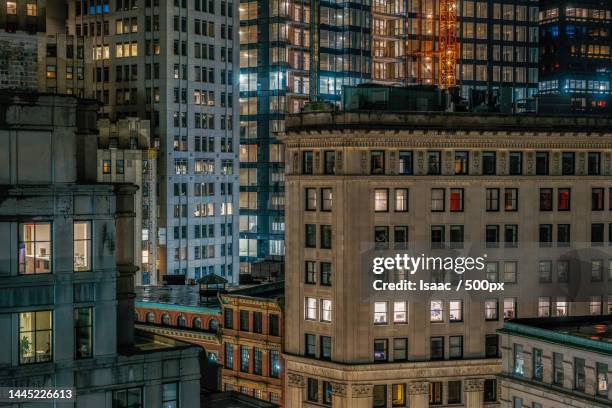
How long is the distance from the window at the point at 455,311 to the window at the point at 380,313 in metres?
6.46

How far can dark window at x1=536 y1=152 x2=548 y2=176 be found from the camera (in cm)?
10531

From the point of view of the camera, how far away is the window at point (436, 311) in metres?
102

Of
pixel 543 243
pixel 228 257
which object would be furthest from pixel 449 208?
pixel 228 257

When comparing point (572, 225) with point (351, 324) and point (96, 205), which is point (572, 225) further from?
point (96, 205)

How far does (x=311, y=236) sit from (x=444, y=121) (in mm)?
16624

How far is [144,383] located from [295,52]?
482 ft

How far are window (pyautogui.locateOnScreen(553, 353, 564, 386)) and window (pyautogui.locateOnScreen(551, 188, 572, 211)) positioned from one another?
27.7m

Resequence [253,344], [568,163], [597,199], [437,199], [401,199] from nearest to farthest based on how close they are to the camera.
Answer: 1. [401,199]
2. [437,199]
3. [568,163]
4. [597,199]
5. [253,344]

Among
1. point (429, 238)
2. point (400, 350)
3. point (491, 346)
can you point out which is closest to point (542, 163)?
point (429, 238)

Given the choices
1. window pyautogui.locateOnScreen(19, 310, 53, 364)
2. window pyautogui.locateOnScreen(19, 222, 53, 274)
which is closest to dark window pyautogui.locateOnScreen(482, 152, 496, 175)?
window pyautogui.locateOnScreen(19, 222, 53, 274)

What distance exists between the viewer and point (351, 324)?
99500 mm

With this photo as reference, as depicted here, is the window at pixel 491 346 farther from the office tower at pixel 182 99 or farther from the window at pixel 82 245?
the office tower at pixel 182 99

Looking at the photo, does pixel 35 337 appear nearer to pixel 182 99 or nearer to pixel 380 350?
pixel 380 350

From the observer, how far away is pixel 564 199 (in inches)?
4173
